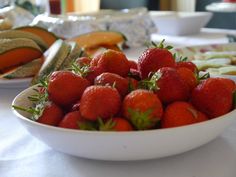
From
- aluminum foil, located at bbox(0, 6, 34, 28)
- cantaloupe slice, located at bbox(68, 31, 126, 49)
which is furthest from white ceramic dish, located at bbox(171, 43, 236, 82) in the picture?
aluminum foil, located at bbox(0, 6, 34, 28)

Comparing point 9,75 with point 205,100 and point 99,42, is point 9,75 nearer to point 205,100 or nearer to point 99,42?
point 99,42

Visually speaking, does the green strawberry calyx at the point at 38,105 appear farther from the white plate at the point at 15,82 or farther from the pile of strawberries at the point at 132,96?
the white plate at the point at 15,82

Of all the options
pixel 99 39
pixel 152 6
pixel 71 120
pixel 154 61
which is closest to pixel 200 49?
pixel 99 39

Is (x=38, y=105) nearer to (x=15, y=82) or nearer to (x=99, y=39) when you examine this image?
(x=15, y=82)

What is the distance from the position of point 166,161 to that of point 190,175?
4cm

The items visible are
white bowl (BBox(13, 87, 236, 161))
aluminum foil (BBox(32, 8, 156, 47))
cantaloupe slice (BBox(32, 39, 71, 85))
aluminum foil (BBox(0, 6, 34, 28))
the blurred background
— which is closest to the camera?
white bowl (BBox(13, 87, 236, 161))

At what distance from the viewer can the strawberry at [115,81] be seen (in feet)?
1.56

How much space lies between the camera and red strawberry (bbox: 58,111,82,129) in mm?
446

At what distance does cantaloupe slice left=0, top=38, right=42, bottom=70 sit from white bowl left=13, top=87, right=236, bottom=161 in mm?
368

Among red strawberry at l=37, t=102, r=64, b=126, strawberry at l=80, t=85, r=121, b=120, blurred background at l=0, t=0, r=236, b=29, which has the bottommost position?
blurred background at l=0, t=0, r=236, b=29

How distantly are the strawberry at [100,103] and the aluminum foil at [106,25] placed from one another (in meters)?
0.81

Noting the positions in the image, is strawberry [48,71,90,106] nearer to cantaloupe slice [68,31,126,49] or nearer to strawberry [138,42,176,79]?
strawberry [138,42,176,79]

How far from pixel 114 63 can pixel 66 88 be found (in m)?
0.08

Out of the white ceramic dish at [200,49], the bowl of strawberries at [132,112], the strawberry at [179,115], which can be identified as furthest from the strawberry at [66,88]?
the white ceramic dish at [200,49]
